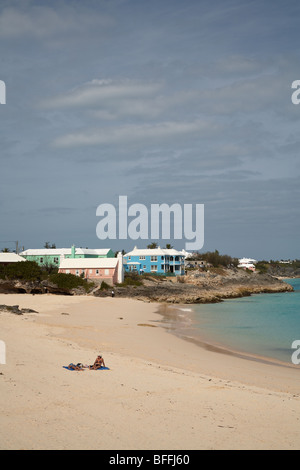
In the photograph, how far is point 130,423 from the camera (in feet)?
24.8

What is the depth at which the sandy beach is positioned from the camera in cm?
686

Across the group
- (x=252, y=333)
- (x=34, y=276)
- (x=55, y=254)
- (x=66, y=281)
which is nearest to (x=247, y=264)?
(x=55, y=254)

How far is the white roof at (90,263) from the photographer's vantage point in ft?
213

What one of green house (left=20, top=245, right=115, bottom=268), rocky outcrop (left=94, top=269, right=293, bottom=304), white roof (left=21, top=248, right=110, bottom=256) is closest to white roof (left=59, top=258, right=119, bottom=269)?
rocky outcrop (left=94, top=269, right=293, bottom=304)

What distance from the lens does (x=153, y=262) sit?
89625 millimetres

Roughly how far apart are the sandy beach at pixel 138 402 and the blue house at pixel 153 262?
7139 centimetres

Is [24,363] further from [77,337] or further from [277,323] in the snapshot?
[277,323]

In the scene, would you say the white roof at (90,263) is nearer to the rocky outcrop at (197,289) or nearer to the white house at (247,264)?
the rocky outcrop at (197,289)

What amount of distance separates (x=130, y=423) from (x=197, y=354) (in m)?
11.8

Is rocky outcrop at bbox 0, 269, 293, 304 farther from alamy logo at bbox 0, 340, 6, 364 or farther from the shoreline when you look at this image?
alamy logo at bbox 0, 340, 6, 364

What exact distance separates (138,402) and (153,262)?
80712mm

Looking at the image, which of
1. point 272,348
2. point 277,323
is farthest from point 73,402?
point 277,323

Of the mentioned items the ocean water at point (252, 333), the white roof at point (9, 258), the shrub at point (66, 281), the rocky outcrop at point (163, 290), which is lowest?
the ocean water at point (252, 333)

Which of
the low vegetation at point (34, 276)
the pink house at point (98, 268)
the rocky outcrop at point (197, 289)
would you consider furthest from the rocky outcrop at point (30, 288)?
the pink house at point (98, 268)
